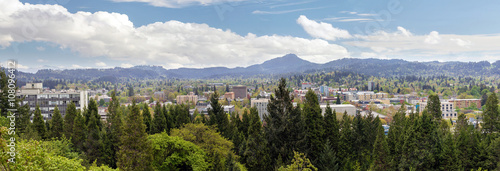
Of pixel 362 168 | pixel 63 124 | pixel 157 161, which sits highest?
pixel 63 124

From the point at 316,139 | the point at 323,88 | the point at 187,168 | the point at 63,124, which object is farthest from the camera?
the point at 323,88

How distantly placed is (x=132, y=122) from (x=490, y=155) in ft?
82.5

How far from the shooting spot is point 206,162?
23.0 metres

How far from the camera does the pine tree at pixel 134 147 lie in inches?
875

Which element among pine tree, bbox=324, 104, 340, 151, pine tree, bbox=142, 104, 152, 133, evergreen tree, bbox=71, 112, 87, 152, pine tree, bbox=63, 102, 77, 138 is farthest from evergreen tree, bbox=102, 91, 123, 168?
pine tree, bbox=324, 104, 340, 151

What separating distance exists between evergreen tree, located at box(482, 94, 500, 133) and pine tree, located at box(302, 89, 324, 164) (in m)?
13.7

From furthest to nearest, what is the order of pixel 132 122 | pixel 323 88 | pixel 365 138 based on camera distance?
pixel 323 88 < pixel 365 138 < pixel 132 122

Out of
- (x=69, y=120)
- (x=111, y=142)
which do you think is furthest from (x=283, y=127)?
(x=69, y=120)

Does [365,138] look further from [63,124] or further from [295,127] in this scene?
[63,124]

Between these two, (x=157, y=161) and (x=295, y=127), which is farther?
(x=295, y=127)

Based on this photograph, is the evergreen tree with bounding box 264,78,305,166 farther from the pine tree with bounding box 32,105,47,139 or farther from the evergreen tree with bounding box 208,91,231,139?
the pine tree with bounding box 32,105,47,139

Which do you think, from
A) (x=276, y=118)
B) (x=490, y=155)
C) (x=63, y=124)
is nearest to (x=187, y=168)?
(x=276, y=118)

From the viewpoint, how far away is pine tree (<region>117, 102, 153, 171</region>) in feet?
72.9

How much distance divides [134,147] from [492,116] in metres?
28.8
